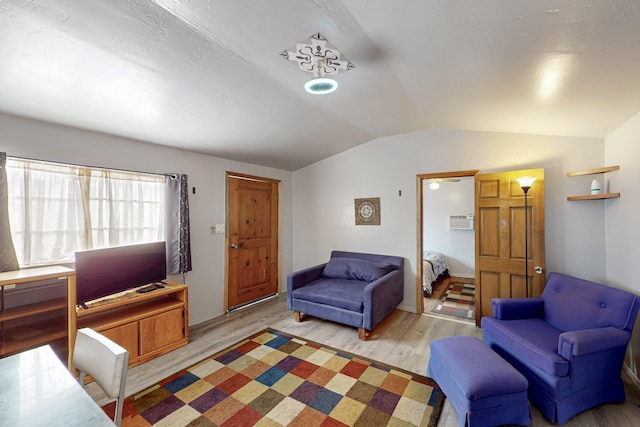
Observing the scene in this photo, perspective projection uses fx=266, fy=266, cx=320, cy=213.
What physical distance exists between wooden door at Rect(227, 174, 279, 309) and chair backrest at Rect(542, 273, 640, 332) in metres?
3.71

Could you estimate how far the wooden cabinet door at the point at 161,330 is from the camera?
8.53 feet

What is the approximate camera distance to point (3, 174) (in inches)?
80.6

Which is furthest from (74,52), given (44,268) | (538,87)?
(538,87)

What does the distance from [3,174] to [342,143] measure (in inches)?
140

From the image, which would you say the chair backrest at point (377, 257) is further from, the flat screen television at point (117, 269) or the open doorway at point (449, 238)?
the flat screen television at point (117, 269)

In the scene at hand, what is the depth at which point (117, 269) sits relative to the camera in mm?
2564

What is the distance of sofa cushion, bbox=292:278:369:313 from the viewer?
312 cm

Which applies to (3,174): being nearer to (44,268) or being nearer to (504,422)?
(44,268)

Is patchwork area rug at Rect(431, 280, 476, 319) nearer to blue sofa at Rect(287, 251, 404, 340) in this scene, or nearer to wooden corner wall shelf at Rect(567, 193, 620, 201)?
blue sofa at Rect(287, 251, 404, 340)

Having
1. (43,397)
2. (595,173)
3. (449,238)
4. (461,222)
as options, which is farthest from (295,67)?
(449,238)

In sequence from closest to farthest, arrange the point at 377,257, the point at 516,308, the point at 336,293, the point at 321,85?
the point at 321,85 < the point at 516,308 < the point at 336,293 < the point at 377,257

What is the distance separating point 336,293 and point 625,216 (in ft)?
9.38

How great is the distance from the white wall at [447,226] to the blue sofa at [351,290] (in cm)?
231

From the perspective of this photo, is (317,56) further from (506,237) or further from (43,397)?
(506,237)
